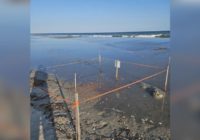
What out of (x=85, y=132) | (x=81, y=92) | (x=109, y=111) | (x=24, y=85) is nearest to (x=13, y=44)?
(x=24, y=85)

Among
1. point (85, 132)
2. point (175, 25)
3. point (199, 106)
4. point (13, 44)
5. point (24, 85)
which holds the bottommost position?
point (85, 132)

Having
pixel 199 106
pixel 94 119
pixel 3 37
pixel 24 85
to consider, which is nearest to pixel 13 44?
pixel 3 37

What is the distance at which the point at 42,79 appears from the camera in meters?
14.6

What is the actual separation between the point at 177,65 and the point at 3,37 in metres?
1.13

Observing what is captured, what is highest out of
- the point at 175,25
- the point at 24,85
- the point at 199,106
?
the point at 175,25

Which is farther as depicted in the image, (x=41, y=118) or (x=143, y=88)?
(x=143, y=88)

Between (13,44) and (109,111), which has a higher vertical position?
(13,44)

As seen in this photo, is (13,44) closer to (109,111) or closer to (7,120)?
(7,120)

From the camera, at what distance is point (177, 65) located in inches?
63.5

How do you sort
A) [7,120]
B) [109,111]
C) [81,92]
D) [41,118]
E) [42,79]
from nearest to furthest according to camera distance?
[7,120] < [41,118] < [109,111] < [81,92] < [42,79]

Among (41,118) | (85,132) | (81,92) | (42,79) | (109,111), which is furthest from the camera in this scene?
(42,79)

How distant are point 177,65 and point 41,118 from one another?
23.5 ft

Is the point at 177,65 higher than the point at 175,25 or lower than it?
lower

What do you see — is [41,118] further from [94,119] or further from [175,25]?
[175,25]
